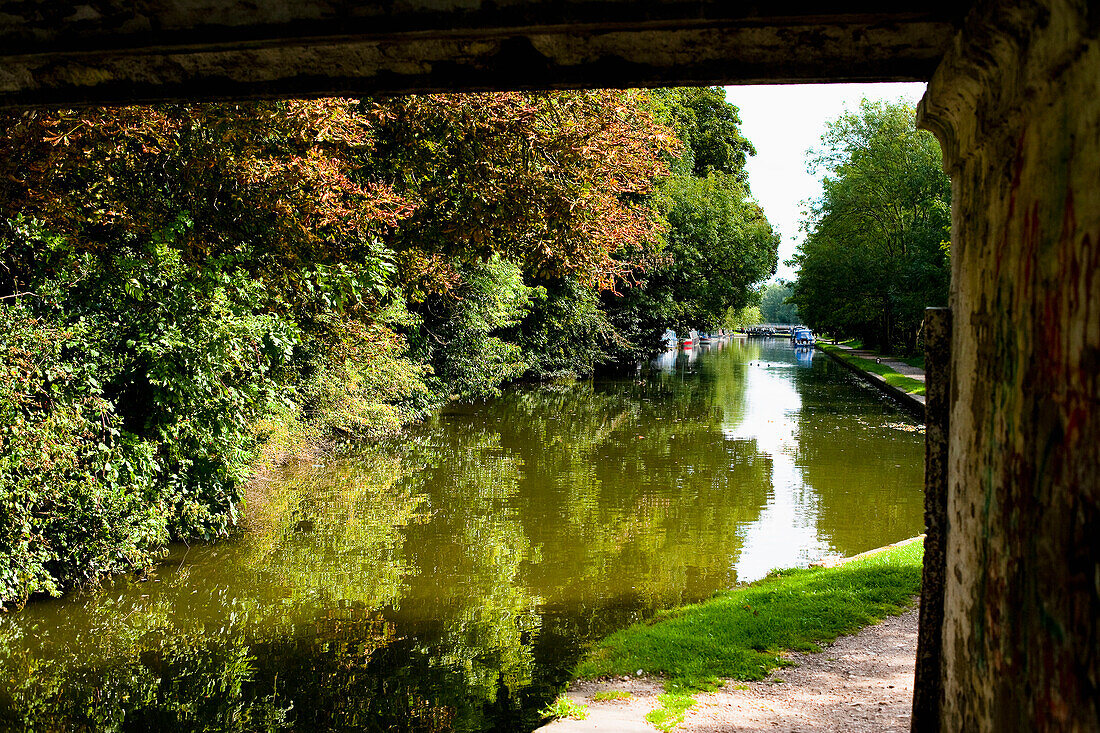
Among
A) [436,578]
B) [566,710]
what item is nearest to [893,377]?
[436,578]

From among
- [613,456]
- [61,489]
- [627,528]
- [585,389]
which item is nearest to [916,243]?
[585,389]

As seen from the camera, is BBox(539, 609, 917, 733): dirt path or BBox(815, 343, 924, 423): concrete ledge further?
BBox(815, 343, 924, 423): concrete ledge

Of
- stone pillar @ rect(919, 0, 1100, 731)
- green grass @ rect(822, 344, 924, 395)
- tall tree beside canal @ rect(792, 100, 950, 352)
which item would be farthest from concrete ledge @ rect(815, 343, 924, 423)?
stone pillar @ rect(919, 0, 1100, 731)

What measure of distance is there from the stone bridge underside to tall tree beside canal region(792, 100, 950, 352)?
34.1m

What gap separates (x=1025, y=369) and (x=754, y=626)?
16.8ft

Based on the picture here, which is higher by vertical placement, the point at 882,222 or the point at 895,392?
the point at 882,222

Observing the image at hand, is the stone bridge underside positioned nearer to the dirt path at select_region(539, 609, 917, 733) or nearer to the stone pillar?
the stone pillar

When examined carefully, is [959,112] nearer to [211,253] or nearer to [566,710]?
[566,710]

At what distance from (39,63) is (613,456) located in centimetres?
1353

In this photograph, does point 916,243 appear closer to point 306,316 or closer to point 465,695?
point 306,316

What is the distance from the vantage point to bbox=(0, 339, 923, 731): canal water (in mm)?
6188

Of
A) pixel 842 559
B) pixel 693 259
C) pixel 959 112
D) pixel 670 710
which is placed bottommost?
pixel 842 559

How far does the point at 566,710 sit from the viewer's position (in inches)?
212

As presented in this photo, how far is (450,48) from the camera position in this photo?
10.4ft
